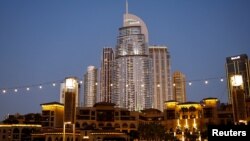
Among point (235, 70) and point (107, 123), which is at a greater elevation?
point (235, 70)

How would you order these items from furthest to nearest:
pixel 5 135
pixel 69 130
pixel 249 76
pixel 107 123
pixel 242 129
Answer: pixel 249 76 < pixel 107 123 < pixel 5 135 < pixel 69 130 < pixel 242 129

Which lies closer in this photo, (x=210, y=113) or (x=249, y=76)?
(x=210, y=113)

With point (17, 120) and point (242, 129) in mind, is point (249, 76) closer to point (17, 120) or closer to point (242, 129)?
point (17, 120)

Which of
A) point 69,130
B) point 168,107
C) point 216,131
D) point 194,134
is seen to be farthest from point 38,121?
point 216,131

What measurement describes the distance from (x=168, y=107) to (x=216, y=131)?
7958 centimetres

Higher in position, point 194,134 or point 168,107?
Result: point 168,107

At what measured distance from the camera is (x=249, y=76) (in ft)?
542

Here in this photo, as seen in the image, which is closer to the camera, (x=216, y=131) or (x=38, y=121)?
(x=216, y=131)

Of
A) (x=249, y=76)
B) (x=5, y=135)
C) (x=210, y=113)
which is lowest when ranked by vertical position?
(x=5, y=135)

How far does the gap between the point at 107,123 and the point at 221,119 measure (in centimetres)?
3002

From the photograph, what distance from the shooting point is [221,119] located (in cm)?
8300

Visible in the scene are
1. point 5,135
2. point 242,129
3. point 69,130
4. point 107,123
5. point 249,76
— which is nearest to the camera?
point 242,129

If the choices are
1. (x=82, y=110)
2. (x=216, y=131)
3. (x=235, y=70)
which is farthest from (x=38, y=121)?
(x=235, y=70)

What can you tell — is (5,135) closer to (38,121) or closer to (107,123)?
(38,121)
